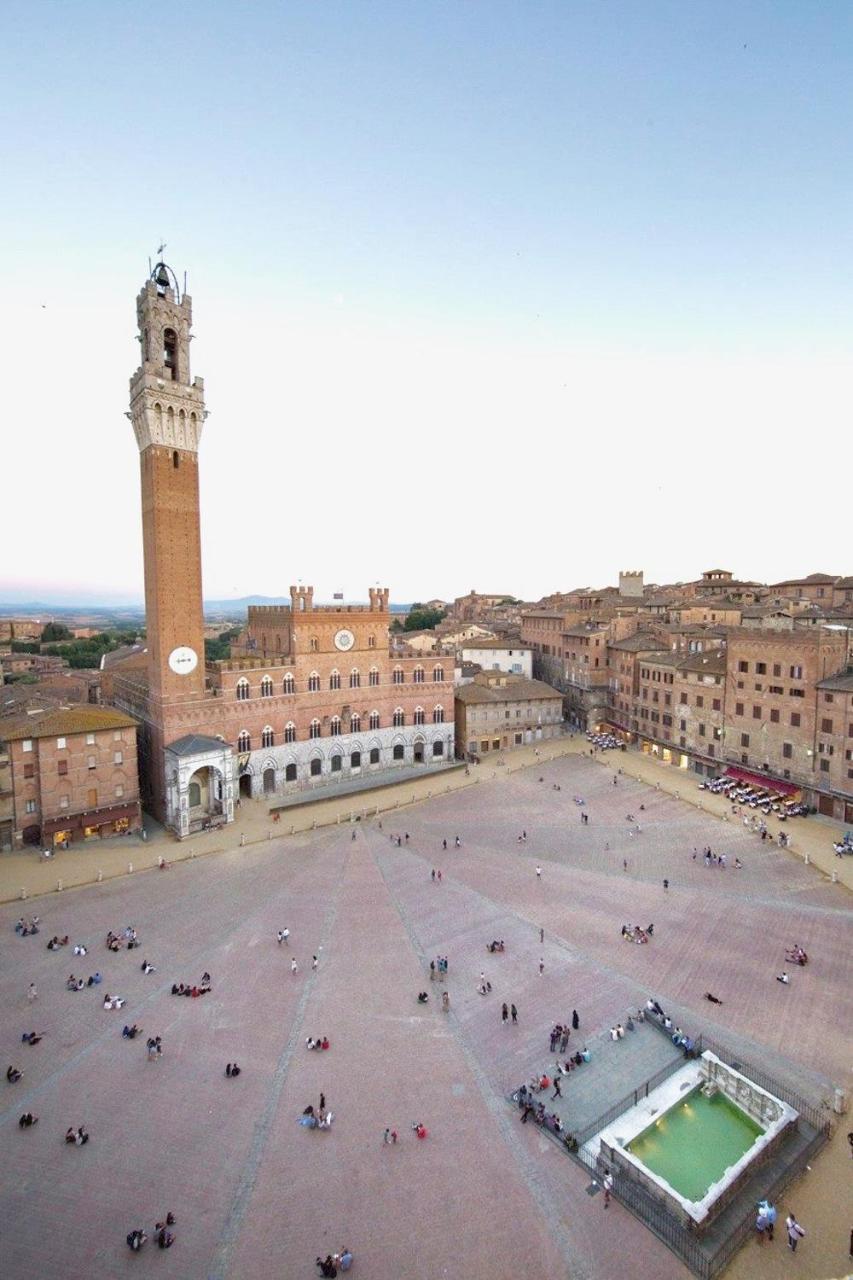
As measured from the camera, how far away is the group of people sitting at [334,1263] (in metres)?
14.5

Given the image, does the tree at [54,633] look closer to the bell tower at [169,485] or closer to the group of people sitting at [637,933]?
the bell tower at [169,485]

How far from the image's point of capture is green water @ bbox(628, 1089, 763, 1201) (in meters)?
17.8

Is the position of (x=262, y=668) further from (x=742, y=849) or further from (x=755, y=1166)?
(x=755, y=1166)

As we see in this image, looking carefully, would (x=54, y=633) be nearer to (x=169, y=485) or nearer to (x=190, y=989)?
(x=169, y=485)

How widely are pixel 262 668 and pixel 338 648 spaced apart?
739cm

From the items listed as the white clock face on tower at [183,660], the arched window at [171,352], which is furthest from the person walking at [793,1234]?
the arched window at [171,352]

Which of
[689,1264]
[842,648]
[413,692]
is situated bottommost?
[689,1264]

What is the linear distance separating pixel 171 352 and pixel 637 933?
49149 mm

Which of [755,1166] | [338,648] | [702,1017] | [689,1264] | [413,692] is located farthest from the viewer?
[413,692]

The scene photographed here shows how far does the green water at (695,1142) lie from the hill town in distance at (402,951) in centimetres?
9

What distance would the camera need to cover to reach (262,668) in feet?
163

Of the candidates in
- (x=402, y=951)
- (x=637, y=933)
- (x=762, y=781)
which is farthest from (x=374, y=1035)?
(x=762, y=781)

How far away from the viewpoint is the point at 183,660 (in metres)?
45.5

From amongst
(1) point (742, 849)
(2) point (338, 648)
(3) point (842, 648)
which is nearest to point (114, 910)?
(2) point (338, 648)
